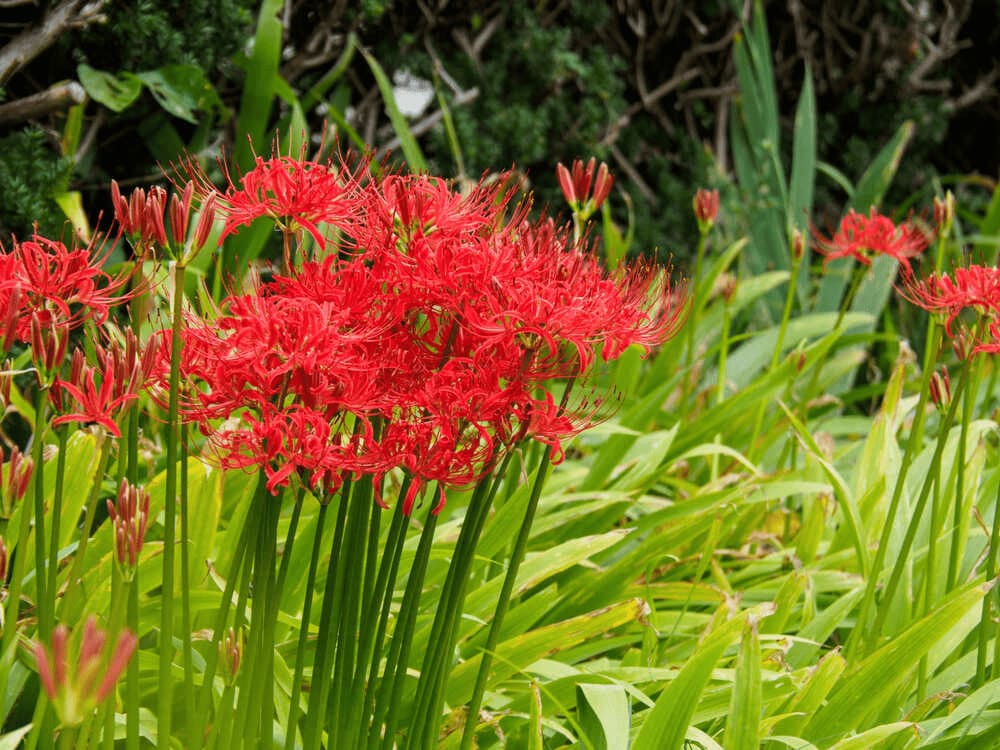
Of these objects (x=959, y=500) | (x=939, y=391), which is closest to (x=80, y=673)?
(x=939, y=391)

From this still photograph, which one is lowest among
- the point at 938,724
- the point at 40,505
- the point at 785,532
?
the point at 785,532

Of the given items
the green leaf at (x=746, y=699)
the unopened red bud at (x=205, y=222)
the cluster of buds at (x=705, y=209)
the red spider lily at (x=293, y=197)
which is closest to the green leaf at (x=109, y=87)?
the cluster of buds at (x=705, y=209)

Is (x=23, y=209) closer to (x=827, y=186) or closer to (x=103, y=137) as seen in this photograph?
(x=103, y=137)

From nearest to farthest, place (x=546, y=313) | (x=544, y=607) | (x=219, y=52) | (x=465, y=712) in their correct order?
(x=546, y=313), (x=465, y=712), (x=544, y=607), (x=219, y=52)

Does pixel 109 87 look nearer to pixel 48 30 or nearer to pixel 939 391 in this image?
pixel 48 30

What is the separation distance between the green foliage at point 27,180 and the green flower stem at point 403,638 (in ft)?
5.33

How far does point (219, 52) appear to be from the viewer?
2959 millimetres

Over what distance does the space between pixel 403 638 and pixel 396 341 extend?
0.31 meters

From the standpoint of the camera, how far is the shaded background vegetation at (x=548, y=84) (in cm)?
271

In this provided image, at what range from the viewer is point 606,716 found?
139cm

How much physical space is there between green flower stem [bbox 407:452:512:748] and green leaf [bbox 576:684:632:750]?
0.23 meters

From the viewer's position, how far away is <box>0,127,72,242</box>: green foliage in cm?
244

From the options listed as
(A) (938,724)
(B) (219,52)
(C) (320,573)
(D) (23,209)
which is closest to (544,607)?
(C) (320,573)

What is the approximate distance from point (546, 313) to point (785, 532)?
170 cm
